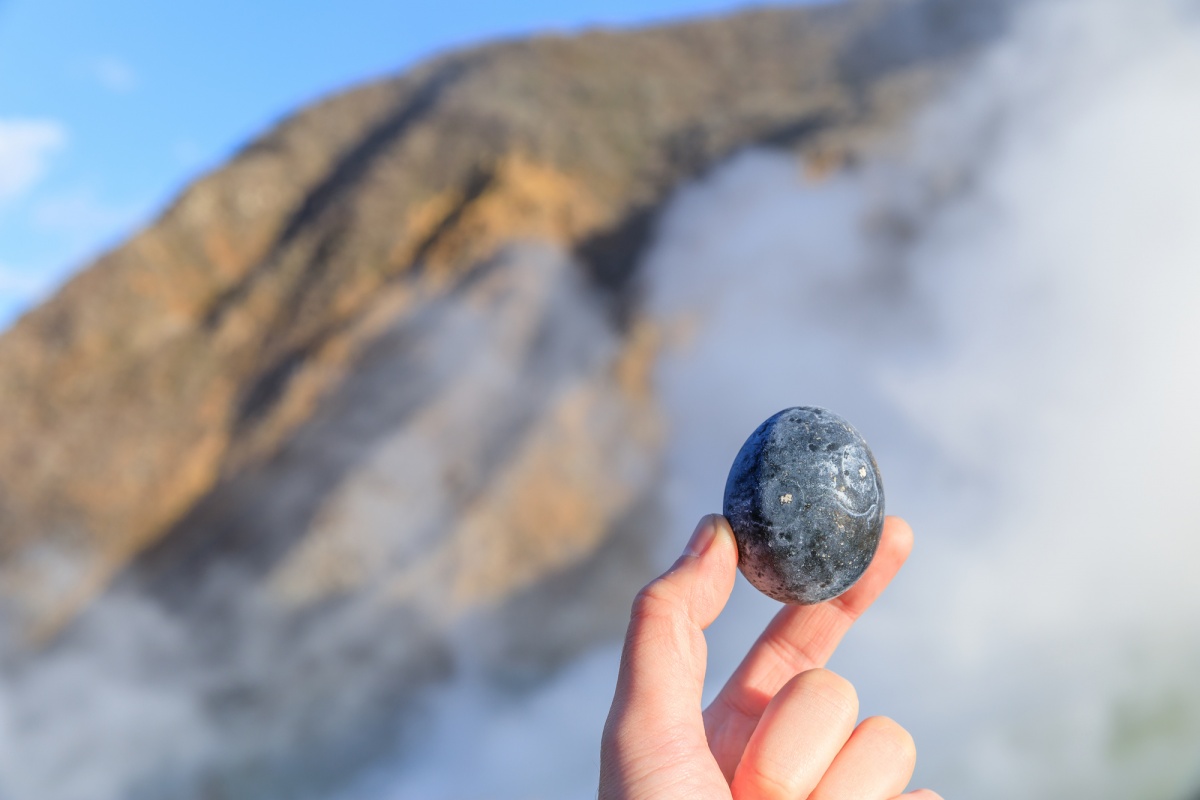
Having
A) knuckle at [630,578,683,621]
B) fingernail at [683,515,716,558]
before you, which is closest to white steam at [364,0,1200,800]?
fingernail at [683,515,716,558]

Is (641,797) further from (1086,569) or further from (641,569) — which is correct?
(641,569)

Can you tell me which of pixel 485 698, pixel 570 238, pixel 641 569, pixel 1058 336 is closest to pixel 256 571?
pixel 485 698

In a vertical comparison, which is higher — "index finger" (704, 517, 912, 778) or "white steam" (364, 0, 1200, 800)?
"white steam" (364, 0, 1200, 800)

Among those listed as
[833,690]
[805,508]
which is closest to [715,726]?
[833,690]

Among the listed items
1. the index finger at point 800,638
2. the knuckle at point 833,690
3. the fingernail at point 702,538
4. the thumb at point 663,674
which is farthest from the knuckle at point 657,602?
the index finger at point 800,638

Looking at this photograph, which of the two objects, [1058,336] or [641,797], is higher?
[1058,336]

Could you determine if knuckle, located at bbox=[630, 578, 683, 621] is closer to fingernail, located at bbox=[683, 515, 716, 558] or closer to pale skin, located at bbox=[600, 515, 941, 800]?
pale skin, located at bbox=[600, 515, 941, 800]
